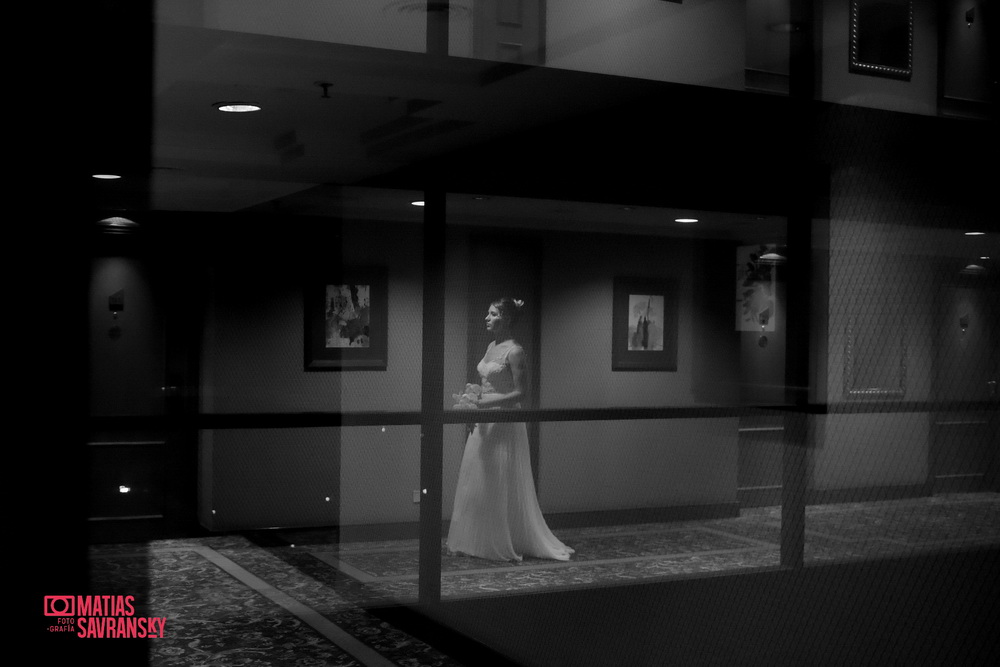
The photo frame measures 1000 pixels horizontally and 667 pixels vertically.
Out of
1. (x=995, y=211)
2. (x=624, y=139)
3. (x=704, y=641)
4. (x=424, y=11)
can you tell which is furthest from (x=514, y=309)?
(x=995, y=211)

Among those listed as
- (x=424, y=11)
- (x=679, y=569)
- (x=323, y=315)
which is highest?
(x=424, y=11)

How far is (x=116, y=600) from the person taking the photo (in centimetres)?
238

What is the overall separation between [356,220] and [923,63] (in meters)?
1.64

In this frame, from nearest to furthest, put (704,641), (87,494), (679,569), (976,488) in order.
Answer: (976,488), (704,641), (679,569), (87,494)

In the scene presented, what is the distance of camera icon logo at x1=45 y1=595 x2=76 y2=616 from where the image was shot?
7.40 feet

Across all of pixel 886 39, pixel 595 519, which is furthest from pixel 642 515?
pixel 886 39

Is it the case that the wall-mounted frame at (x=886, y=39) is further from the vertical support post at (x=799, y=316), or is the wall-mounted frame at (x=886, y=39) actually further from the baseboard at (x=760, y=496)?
the baseboard at (x=760, y=496)

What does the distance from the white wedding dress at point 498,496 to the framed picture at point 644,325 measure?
39 centimetres

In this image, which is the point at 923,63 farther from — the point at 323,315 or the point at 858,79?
the point at 323,315

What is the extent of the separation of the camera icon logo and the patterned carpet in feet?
0.27

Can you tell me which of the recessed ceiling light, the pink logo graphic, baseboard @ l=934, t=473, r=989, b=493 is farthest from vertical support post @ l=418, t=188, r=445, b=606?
baseboard @ l=934, t=473, r=989, b=493

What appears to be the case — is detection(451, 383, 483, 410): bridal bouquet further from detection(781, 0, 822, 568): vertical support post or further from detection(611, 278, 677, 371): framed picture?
detection(781, 0, 822, 568): vertical support post

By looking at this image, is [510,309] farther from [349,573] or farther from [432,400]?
[349,573]

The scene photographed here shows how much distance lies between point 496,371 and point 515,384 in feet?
0.23
